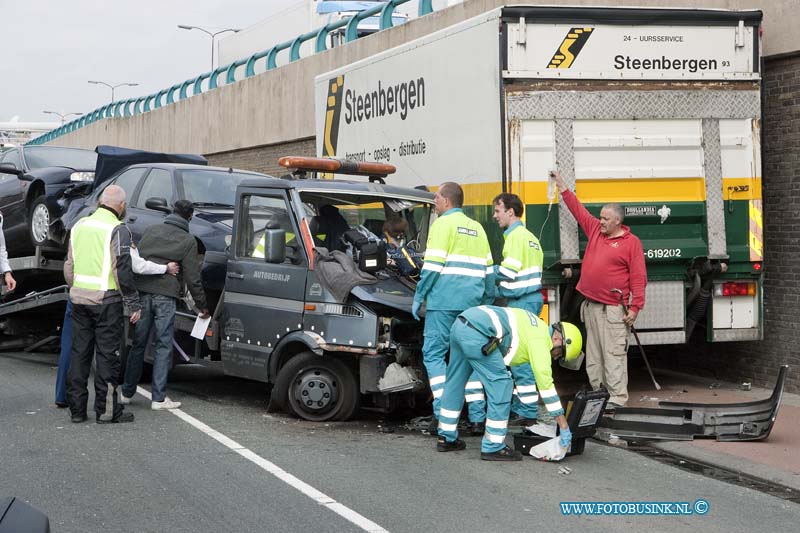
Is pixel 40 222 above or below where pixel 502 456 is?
above

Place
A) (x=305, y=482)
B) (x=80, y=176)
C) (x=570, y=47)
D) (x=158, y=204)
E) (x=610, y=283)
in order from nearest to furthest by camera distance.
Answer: (x=305, y=482) → (x=610, y=283) → (x=570, y=47) → (x=158, y=204) → (x=80, y=176)

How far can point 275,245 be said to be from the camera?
30.8 feet

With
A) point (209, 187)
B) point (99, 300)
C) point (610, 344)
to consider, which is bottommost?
point (610, 344)

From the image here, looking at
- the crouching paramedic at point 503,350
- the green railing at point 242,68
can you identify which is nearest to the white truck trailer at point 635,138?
the crouching paramedic at point 503,350

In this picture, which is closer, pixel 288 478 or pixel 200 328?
pixel 288 478

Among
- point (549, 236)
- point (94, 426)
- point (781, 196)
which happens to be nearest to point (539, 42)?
point (549, 236)

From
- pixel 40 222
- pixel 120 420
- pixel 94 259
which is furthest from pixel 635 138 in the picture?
pixel 40 222

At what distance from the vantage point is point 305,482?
710cm

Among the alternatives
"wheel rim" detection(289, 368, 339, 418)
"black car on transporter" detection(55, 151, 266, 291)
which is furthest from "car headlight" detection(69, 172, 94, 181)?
"wheel rim" detection(289, 368, 339, 418)

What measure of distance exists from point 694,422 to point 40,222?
8360 millimetres

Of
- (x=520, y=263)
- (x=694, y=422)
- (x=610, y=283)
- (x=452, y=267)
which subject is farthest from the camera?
(x=610, y=283)

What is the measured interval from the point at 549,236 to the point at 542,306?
2.46 feet

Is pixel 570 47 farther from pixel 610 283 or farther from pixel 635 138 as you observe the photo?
A: pixel 610 283

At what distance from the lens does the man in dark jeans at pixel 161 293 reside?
9.85 m
